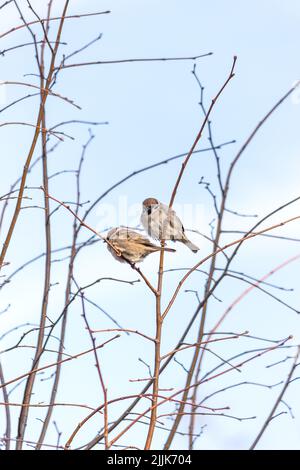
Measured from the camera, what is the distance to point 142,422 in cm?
279

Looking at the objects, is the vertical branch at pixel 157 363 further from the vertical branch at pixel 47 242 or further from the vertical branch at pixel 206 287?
the vertical branch at pixel 47 242

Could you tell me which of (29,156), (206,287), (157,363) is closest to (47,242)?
(29,156)

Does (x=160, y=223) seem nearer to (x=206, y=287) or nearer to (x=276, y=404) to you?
(x=206, y=287)

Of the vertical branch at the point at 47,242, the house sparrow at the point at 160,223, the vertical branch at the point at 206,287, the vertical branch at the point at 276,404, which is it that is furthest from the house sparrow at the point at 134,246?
the vertical branch at the point at 276,404

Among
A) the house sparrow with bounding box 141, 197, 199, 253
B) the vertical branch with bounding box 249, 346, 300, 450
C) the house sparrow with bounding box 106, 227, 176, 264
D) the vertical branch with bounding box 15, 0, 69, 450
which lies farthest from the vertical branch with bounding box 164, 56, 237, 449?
the house sparrow with bounding box 141, 197, 199, 253

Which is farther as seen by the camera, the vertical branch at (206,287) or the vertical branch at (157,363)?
the vertical branch at (206,287)

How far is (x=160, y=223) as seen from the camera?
477 cm

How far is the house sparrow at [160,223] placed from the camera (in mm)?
4773
